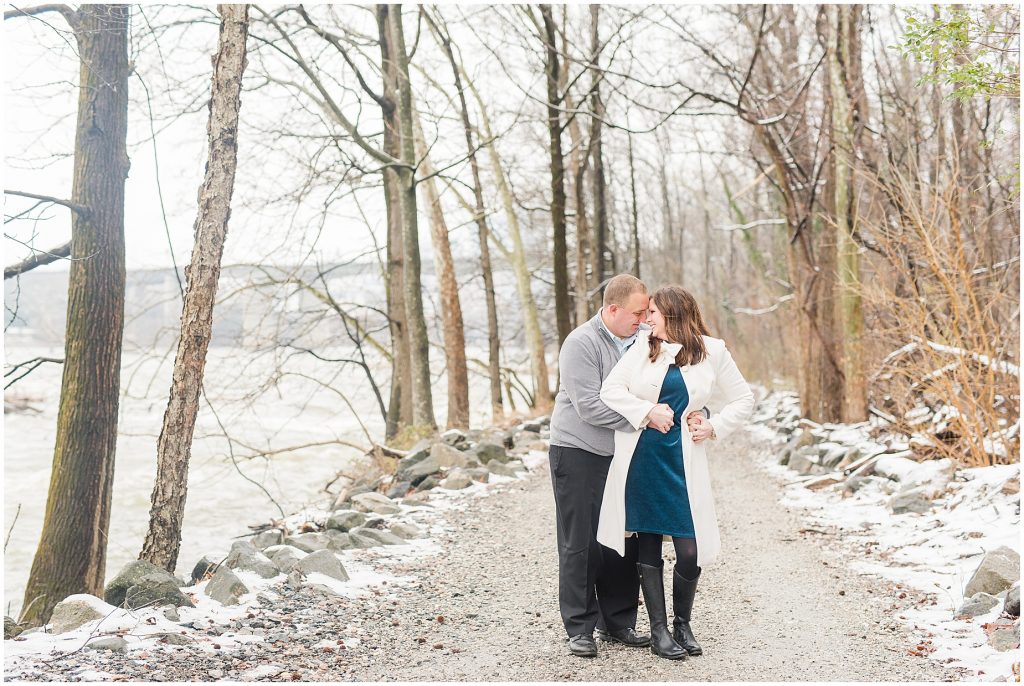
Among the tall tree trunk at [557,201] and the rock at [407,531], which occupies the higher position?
the tall tree trunk at [557,201]

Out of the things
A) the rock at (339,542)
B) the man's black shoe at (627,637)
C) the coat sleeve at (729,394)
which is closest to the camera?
the coat sleeve at (729,394)

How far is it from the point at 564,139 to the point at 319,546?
17.1 metres

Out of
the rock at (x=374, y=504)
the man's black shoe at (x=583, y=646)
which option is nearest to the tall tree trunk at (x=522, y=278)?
the rock at (x=374, y=504)

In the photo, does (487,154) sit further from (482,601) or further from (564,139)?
(482,601)

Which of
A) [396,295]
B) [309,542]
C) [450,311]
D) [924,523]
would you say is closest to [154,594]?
[309,542]

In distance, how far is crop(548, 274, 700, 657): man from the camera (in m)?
4.46

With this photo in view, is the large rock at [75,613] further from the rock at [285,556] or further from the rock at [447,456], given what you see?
the rock at [447,456]

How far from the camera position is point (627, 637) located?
181 inches

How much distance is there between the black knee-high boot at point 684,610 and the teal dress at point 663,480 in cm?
26

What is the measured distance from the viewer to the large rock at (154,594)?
197 inches

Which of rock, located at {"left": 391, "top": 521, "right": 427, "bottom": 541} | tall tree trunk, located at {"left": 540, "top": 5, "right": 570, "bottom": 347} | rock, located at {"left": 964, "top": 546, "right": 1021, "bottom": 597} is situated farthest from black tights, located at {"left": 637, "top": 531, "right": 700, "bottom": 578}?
tall tree trunk, located at {"left": 540, "top": 5, "right": 570, "bottom": 347}

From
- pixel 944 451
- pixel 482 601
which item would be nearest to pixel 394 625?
pixel 482 601

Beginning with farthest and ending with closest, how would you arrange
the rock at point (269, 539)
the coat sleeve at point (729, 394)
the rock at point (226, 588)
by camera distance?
1. the rock at point (269, 539)
2. the rock at point (226, 588)
3. the coat sleeve at point (729, 394)

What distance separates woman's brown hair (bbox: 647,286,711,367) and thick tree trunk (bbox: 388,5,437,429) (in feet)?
31.3
